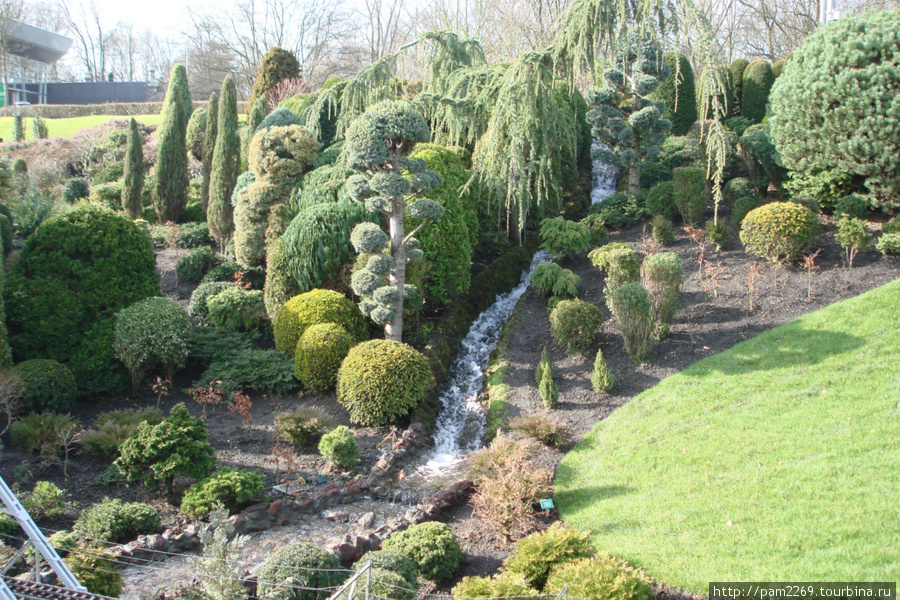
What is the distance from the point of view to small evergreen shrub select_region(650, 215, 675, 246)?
50.6ft

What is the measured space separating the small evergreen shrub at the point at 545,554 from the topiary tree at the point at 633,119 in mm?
13258

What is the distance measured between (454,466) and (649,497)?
353cm

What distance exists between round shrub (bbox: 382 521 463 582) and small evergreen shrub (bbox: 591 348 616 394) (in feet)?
15.0

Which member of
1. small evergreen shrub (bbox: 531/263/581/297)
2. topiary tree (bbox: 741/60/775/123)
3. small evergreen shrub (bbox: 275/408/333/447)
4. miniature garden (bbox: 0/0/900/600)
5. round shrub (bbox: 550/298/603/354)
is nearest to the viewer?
miniature garden (bbox: 0/0/900/600)

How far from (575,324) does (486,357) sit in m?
2.45

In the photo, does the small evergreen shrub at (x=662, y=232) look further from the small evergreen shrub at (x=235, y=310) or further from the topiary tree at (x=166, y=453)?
the topiary tree at (x=166, y=453)

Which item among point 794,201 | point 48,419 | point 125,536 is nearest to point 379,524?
point 125,536

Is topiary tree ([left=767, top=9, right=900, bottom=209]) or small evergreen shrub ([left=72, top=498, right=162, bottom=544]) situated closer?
small evergreen shrub ([left=72, top=498, right=162, bottom=544])

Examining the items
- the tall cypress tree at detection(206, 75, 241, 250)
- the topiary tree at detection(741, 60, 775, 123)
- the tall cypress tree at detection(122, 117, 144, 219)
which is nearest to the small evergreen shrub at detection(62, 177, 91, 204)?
the tall cypress tree at detection(122, 117, 144, 219)

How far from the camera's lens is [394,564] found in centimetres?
677

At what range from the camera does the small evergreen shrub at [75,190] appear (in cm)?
2443

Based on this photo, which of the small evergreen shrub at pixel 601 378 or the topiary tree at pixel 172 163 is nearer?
the small evergreen shrub at pixel 601 378

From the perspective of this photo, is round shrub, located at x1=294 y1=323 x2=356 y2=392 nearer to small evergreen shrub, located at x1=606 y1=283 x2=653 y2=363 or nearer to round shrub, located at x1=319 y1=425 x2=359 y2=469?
round shrub, located at x1=319 y1=425 x2=359 y2=469

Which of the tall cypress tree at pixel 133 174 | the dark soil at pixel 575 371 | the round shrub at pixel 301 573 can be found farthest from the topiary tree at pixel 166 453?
the tall cypress tree at pixel 133 174
